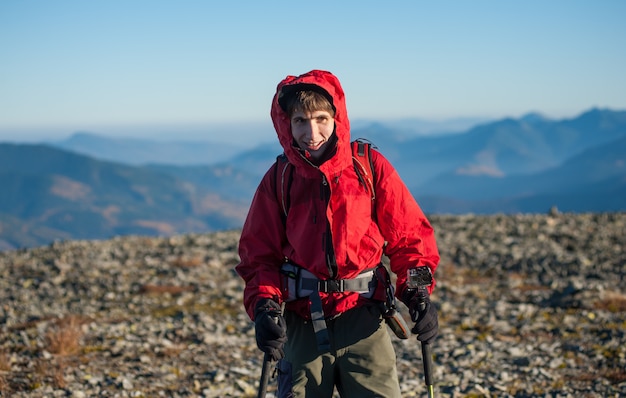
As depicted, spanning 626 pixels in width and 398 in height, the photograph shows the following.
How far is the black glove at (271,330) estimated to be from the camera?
524 cm

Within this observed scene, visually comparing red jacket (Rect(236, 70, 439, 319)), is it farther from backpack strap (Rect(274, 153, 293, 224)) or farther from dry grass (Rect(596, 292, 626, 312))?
dry grass (Rect(596, 292, 626, 312))

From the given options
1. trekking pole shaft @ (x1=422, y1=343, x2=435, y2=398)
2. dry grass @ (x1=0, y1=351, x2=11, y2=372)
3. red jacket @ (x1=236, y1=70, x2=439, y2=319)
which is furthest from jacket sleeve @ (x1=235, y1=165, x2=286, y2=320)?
dry grass @ (x1=0, y1=351, x2=11, y2=372)

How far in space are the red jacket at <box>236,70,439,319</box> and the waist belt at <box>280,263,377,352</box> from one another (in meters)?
0.06

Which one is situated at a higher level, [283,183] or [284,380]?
[283,183]

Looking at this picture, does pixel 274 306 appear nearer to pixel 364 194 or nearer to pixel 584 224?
pixel 364 194

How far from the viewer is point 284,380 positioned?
5.38 metres

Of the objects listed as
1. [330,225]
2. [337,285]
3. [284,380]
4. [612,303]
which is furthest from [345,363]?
[612,303]

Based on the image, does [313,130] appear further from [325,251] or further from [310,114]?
[325,251]

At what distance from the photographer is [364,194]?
17.8 ft

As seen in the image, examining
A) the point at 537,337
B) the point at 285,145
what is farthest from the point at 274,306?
the point at 537,337

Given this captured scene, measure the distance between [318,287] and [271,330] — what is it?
1.73 ft

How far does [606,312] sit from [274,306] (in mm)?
10835

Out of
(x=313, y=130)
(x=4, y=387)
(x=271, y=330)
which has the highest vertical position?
(x=313, y=130)

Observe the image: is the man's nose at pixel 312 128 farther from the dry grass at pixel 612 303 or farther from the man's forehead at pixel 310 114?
the dry grass at pixel 612 303
